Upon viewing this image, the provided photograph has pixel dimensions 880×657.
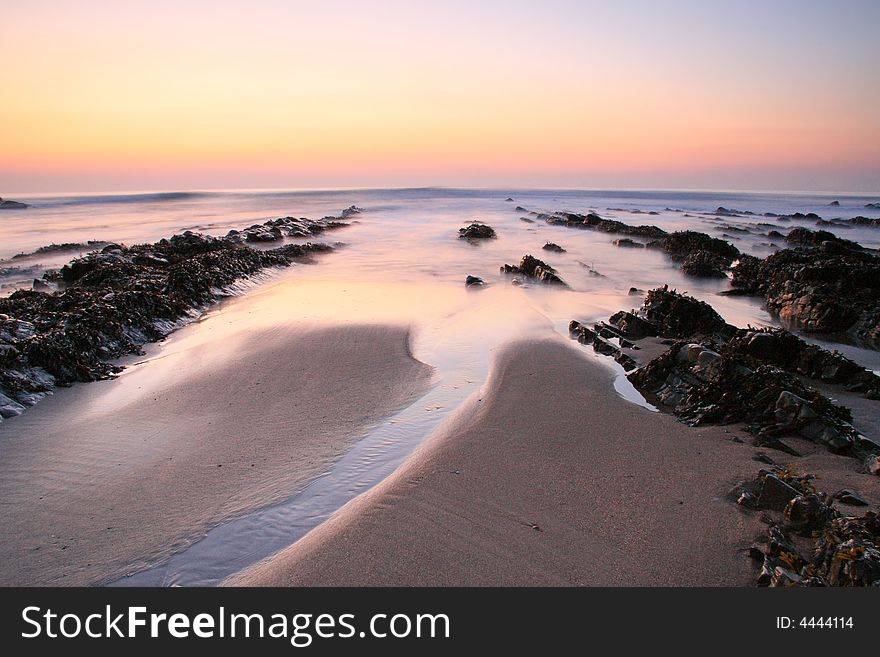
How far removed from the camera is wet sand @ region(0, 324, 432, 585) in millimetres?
2684

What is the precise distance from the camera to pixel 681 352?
472cm

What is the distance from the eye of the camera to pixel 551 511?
2902mm

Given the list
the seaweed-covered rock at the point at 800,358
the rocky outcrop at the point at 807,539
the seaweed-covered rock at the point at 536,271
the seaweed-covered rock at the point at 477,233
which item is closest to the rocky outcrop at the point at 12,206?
the seaweed-covered rock at the point at 477,233

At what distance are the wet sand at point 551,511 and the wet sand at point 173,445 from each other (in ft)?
2.15

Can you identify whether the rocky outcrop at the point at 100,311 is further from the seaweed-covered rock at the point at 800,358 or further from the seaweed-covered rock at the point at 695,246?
the seaweed-covered rock at the point at 695,246

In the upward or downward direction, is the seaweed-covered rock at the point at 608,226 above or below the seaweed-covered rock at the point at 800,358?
above

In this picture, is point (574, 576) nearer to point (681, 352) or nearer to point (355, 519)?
point (355, 519)

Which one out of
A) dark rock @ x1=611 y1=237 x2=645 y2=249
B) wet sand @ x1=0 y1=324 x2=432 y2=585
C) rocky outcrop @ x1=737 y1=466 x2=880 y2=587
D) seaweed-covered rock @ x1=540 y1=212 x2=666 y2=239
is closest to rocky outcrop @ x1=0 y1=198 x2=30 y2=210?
seaweed-covered rock @ x1=540 y1=212 x2=666 y2=239

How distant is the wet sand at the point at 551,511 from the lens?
96.3 inches

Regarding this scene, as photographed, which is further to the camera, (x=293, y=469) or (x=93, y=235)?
(x=93, y=235)

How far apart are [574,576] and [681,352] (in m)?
2.99
